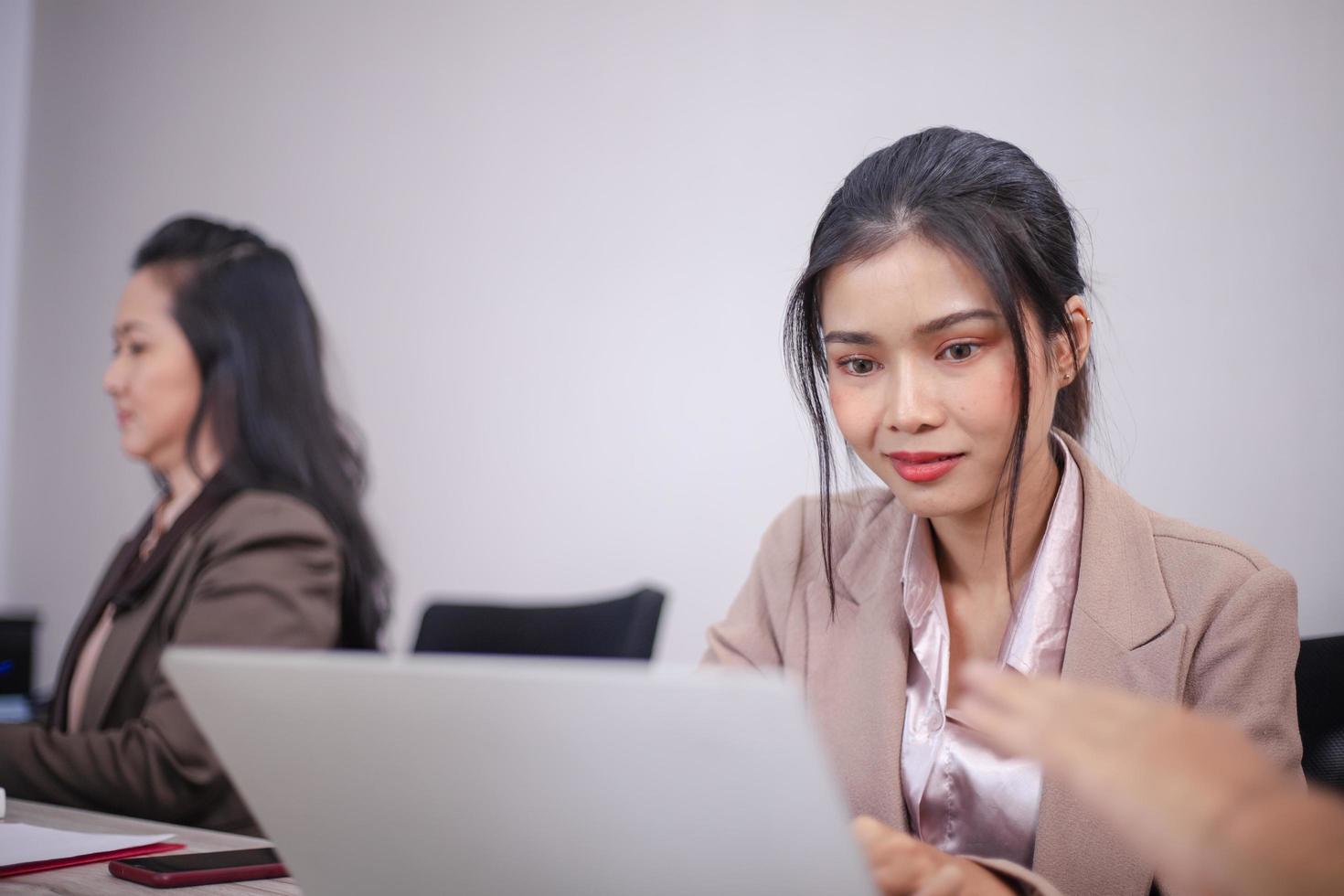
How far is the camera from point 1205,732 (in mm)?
563

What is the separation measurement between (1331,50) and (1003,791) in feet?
3.68

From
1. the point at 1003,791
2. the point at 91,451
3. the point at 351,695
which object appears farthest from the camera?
the point at 91,451

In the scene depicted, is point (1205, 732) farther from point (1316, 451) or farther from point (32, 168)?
point (32, 168)

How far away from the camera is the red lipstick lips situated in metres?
1.23

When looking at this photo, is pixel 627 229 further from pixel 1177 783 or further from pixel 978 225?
pixel 1177 783

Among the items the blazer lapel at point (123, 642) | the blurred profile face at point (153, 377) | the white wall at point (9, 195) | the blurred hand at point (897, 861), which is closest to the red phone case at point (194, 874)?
the blurred hand at point (897, 861)

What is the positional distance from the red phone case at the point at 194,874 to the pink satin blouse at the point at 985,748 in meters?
0.65

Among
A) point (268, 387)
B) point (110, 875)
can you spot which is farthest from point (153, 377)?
point (110, 875)

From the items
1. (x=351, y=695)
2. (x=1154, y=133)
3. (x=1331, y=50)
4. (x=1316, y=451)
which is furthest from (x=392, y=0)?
(x=351, y=695)

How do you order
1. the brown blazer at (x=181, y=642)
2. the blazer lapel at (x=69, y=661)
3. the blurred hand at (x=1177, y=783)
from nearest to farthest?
1. the blurred hand at (x=1177, y=783)
2. the brown blazer at (x=181, y=642)
3. the blazer lapel at (x=69, y=661)

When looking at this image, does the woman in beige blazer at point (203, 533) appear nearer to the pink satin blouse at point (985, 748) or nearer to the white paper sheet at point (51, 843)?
the white paper sheet at point (51, 843)

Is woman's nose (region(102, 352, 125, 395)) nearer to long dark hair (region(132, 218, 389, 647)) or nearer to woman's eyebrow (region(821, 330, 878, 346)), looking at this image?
long dark hair (region(132, 218, 389, 647))

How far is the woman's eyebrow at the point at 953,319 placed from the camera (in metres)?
1.19

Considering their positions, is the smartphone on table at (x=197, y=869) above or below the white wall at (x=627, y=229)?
below
